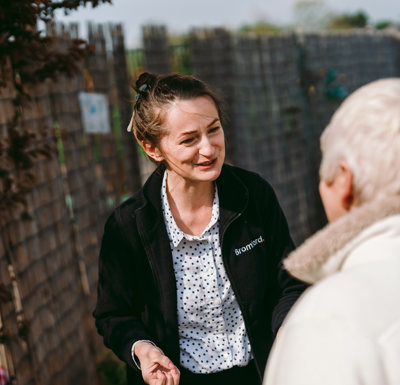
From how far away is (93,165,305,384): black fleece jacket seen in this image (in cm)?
256

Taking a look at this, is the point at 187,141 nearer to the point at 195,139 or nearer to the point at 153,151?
the point at 195,139

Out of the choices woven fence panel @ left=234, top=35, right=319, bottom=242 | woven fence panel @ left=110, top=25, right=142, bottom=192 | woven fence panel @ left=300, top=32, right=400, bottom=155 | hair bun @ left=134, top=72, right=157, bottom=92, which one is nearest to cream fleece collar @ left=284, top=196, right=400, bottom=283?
hair bun @ left=134, top=72, right=157, bottom=92

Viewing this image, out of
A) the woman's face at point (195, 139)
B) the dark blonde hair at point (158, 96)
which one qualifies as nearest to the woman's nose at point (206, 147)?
the woman's face at point (195, 139)

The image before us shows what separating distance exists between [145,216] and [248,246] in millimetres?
424

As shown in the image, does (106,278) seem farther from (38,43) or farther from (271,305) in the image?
(38,43)

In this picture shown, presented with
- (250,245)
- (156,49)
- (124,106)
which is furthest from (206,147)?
(156,49)

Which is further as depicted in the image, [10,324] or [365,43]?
[365,43]

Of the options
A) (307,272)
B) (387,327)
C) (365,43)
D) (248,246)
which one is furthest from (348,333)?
(365,43)

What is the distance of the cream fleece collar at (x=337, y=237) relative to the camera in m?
1.47

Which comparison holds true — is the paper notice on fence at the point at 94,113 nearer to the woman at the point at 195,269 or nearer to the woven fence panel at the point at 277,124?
the woven fence panel at the point at 277,124

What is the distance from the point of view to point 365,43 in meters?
11.7

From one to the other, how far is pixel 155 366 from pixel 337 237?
1150 millimetres

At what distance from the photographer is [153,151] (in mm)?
2797

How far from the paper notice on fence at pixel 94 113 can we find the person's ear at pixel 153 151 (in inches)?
104
